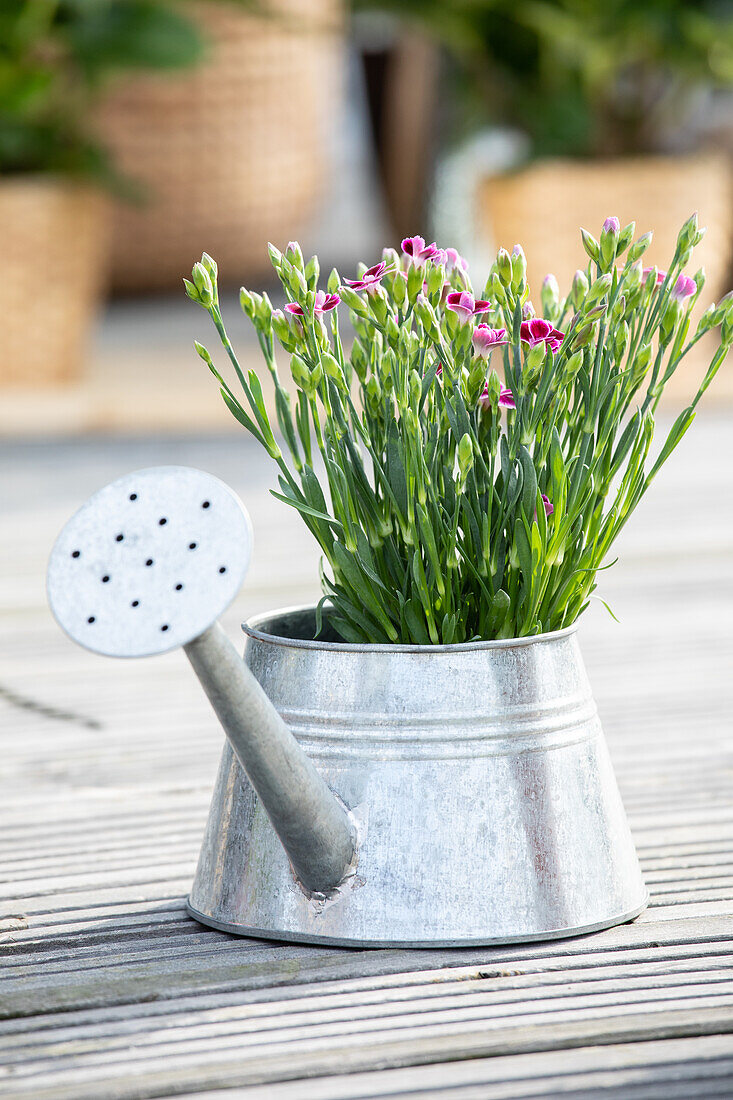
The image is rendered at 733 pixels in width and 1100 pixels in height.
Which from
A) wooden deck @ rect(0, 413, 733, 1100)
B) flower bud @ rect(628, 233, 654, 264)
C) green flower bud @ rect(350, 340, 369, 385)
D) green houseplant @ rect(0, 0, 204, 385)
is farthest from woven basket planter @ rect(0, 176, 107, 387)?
flower bud @ rect(628, 233, 654, 264)

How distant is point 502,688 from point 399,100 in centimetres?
489

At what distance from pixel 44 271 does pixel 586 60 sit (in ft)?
4.37

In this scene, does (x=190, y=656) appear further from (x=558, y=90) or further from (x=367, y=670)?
(x=558, y=90)

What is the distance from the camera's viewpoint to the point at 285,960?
2.72ft

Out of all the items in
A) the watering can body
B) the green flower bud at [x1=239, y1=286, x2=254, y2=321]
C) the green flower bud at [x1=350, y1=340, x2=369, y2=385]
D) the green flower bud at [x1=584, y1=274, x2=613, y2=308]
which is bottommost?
the watering can body

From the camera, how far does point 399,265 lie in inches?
32.9

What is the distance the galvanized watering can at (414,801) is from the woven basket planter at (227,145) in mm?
3812

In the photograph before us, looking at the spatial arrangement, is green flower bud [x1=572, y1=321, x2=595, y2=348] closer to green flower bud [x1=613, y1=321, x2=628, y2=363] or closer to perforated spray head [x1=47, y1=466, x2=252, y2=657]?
green flower bud [x1=613, y1=321, x2=628, y2=363]

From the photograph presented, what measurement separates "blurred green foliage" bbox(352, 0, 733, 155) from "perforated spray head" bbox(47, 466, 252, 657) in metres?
2.96

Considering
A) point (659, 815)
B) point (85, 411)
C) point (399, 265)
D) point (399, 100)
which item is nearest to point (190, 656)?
point (399, 265)

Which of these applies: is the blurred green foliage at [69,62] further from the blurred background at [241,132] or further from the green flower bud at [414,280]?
the green flower bud at [414,280]

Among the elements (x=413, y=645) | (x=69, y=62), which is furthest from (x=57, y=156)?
(x=413, y=645)

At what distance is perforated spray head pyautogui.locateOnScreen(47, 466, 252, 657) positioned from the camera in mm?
736

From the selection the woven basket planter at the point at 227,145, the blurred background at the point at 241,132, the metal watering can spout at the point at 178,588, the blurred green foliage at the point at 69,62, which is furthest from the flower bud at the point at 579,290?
the woven basket planter at the point at 227,145
